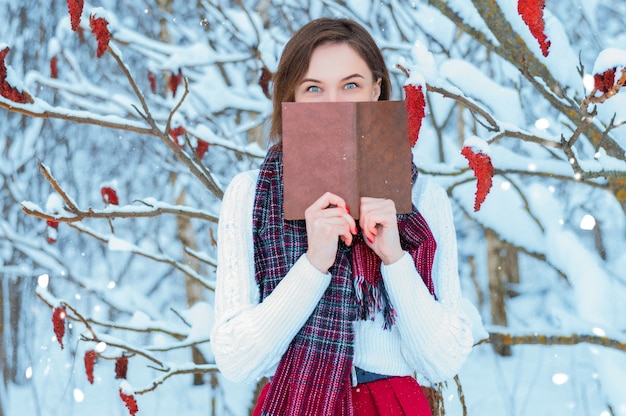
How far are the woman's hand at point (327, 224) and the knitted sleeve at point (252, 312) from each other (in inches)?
1.6

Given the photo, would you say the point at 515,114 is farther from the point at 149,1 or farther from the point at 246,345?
→ the point at 149,1

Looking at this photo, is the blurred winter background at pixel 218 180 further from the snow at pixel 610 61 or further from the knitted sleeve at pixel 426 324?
the knitted sleeve at pixel 426 324

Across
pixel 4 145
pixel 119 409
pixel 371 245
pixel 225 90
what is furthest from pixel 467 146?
pixel 4 145

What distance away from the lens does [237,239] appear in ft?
4.42

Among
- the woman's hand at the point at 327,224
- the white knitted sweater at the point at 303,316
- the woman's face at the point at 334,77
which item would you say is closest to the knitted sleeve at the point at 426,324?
the white knitted sweater at the point at 303,316

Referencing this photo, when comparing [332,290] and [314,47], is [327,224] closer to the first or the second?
[332,290]

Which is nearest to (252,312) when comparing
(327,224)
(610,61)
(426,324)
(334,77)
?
(327,224)

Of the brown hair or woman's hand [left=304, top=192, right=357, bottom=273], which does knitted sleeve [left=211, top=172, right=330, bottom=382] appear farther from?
the brown hair

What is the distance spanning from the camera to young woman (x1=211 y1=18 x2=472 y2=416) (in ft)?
4.13

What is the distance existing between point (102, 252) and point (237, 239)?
15.0ft

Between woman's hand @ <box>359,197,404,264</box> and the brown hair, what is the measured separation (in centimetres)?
32

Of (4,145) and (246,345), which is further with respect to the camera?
(4,145)

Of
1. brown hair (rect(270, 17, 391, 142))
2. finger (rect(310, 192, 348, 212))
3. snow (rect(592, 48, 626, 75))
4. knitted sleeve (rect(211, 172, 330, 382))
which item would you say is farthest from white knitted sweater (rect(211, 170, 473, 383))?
snow (rect(592, 48, 626, 75))

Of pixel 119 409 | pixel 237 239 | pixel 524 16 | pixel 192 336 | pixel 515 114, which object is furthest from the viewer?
pixel 119 409
